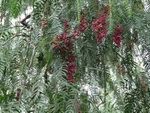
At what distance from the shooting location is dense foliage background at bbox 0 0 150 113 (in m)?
1.57

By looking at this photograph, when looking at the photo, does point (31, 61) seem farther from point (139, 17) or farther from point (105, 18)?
point (139, 17)

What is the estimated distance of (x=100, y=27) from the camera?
64.4 inches

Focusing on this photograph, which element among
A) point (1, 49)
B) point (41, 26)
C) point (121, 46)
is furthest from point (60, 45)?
point (121, 46)

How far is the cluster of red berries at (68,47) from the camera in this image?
1629 mm

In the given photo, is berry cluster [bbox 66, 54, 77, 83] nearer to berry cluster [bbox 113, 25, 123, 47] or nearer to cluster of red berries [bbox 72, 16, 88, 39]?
cluster of red berries [bbox 72, 16, 88, 39]

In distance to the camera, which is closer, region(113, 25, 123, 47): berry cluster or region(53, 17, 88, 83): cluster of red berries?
region(53, 17, 88, 83): cluster of red berries

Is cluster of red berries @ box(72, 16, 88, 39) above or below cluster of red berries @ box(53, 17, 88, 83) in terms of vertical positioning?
above

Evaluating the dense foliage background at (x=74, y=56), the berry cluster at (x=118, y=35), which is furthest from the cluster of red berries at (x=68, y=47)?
the berry cluster at (x=118, y=35)

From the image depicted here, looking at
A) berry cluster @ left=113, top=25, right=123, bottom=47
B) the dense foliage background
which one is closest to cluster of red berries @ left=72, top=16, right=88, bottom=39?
the dense foliage background

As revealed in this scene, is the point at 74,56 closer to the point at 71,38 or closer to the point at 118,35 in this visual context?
the point at 71,38

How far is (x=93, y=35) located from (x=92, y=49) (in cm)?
6

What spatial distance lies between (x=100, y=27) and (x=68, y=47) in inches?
5.7

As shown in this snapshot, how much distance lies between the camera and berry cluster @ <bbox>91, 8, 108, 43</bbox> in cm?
164

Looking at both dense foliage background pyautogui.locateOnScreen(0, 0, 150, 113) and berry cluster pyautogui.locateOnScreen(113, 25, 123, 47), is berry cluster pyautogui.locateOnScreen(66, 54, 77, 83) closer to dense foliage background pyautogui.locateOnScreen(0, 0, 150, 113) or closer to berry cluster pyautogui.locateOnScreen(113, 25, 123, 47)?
dense foliage background pyautogui.locateOnScreen(0, 0, 150, 113)
